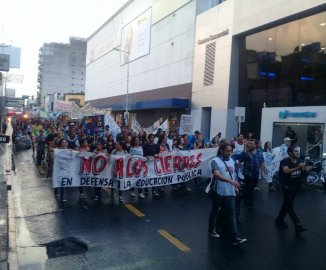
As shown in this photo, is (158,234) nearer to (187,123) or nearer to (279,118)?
(187,123)

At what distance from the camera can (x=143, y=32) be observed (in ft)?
142

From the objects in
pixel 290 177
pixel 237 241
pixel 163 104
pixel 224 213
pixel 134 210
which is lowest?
pixel 134 210

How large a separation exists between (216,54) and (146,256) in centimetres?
2358

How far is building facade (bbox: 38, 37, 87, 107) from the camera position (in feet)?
413

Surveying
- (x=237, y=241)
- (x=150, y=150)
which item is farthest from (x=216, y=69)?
(x=237, y=241)

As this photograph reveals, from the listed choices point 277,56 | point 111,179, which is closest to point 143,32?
point 277,56

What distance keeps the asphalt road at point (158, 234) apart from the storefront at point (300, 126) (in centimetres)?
840

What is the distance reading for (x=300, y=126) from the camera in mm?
20875

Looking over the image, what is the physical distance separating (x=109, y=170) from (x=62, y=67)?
12359 centimetres

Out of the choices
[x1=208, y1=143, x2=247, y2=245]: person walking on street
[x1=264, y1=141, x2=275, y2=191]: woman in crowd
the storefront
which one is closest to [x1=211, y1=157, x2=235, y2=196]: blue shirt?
[x1=208, y1=143, x2=247, y2=245]: person walking on street

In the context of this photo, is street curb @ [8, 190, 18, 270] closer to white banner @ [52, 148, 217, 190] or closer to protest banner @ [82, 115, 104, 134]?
white banner @ [52, 148, 217, 190]

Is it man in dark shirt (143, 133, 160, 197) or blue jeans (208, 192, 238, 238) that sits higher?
man in dark shirt (143, 133, 160, 197)

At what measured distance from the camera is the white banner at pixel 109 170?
34.4 ft

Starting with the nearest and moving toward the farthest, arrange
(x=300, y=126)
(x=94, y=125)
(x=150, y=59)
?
(x=94, y=125)
(x=300, y=126)
(x=150, y=59)
